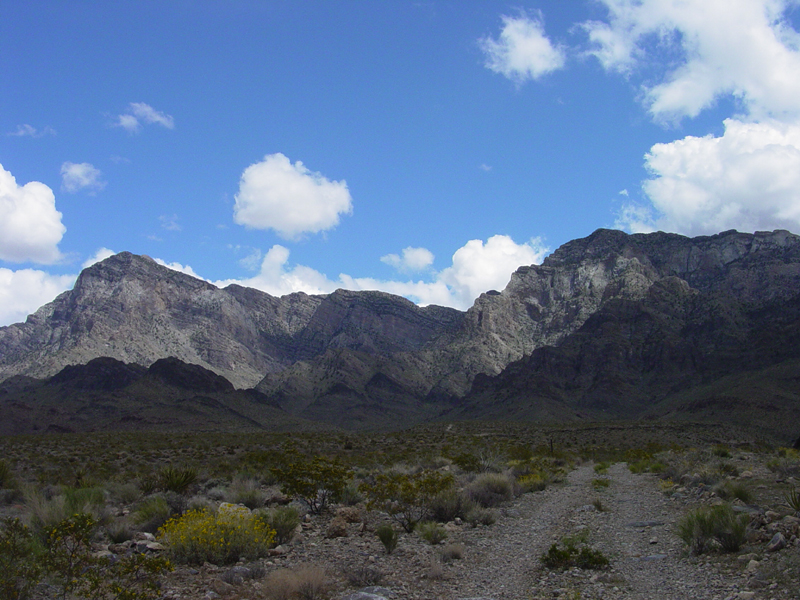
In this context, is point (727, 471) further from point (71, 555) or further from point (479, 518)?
point (71, 555)

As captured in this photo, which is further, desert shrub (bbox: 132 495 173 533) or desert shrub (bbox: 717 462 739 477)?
desert shrub (bbox: 717 462 739 477)

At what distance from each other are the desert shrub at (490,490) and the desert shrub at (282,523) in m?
6.20

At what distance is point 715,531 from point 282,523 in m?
8.73

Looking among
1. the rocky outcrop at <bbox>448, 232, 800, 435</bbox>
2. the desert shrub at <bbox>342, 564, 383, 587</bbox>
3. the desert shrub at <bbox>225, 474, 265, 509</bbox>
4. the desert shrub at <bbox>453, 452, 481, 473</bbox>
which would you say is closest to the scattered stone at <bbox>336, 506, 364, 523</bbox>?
the desert shrub at <bbox>225, 474, 265, 509</bbox>

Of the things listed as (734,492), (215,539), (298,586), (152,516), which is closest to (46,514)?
(152,516)

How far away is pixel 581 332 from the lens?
591 ft

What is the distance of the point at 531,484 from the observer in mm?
20953

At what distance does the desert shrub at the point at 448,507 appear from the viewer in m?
14.8

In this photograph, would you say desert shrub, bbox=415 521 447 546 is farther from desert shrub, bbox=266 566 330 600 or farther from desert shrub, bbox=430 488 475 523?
desert shrub, bbox=266 566 330 600

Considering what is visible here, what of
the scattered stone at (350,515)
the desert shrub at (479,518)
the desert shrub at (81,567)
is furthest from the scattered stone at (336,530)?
the desert shrub at (81,567)

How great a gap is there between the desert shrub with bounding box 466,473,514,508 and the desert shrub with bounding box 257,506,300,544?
20.3 feet

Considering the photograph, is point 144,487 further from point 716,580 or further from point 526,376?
point 526,376

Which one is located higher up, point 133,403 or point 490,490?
point 490,490

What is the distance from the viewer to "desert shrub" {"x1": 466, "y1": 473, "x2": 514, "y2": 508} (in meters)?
17.3
